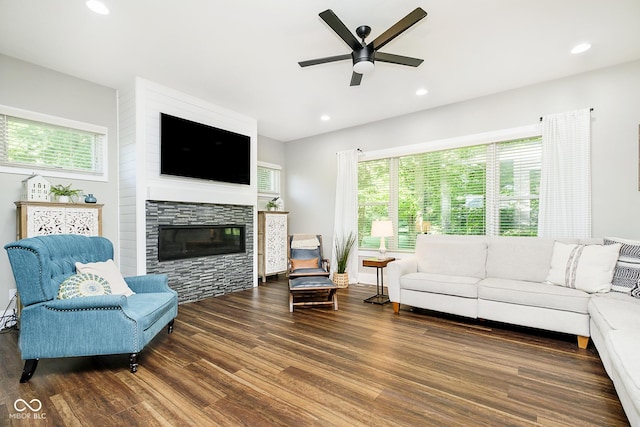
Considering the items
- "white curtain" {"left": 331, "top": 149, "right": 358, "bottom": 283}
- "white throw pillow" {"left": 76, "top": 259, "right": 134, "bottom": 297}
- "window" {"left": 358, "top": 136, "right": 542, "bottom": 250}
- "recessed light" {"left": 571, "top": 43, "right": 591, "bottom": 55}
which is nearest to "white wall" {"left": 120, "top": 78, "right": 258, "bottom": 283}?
"white throw pillow" {"left": 76, "top": 259, "right": 134, "bottom": 297}

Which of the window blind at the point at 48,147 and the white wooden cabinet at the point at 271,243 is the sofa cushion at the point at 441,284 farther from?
the window blind at the point at 48,147

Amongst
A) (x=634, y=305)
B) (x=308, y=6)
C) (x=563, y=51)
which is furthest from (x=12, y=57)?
(x=634, y=305)

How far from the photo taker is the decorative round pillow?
2.31 meters

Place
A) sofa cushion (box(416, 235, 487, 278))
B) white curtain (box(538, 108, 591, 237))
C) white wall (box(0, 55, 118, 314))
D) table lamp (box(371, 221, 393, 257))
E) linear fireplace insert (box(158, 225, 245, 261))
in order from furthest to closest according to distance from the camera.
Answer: table lamp (box(371, 221, 393, 257))
linear fireplace insert (box(158, 225, 245, 261))
sofa cushion (box(416, 235, 487, 278))
white curtain (box(538, 108, 591, 237))
white wall (box(0, 55, 118, 314))

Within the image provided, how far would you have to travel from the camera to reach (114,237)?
157 inches

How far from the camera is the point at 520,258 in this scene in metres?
3.39

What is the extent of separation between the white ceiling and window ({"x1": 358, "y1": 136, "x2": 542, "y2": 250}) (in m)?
0.92

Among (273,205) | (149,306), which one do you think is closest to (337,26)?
(149,306)

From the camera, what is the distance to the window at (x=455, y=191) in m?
4.08

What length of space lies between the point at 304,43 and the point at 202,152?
88.1 inches

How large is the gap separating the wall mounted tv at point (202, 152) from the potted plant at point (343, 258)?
2.01 metres

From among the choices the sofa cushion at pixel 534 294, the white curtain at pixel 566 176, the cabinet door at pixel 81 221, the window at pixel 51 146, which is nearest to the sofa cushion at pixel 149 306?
the cabinet door at pixel 81 221

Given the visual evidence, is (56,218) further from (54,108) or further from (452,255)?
(452,255)

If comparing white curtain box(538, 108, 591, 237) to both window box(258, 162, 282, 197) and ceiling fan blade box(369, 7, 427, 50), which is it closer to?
ceiling fan blade box(369, 7, 427, 50)
